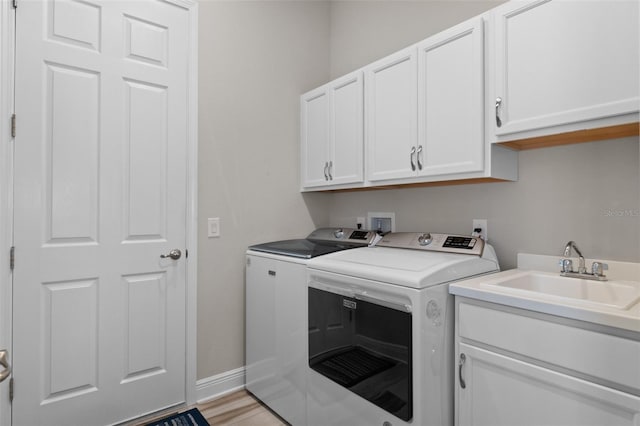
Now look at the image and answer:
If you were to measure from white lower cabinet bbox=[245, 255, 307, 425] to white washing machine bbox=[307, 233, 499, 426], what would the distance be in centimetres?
9

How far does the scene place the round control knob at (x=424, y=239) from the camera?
6.62 ft

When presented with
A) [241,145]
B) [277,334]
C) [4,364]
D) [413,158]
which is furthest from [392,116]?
[4,364]

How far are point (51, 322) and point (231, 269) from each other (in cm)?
98

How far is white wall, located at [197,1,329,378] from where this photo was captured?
2299 mm

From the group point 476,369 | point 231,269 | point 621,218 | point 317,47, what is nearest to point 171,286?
point 231,269

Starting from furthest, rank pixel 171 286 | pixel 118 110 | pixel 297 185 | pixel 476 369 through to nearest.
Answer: pixel 297 185
pixel 171 286
pixel 118 110
pixel 476 369

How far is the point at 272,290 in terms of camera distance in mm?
2152

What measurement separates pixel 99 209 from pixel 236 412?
1.41 m

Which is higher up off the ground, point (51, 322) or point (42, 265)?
point (42, 265)

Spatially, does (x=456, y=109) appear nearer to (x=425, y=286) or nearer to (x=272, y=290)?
(x=425, y=286)

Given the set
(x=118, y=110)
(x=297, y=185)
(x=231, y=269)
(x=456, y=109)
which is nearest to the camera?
(x=456, y=109)

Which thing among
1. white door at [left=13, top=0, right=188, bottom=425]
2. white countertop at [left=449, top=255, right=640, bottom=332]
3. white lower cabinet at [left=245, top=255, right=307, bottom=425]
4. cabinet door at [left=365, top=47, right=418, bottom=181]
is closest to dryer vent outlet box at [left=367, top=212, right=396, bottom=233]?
cabinet door at [left=365, top=47, right=418, bottom=181]

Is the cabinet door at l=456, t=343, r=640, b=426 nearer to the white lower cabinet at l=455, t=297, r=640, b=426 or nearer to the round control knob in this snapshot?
the white lower cabinet at l=455, t=297, r=640, b=426

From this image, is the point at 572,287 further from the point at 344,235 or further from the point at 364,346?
the point at 344,235
